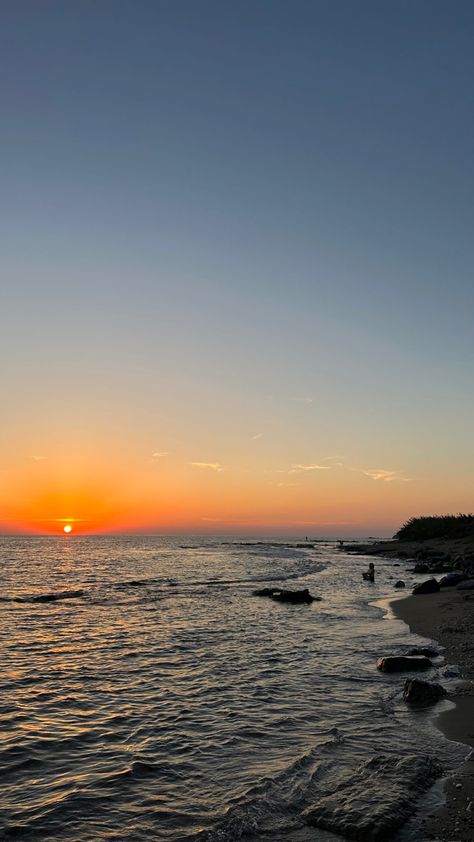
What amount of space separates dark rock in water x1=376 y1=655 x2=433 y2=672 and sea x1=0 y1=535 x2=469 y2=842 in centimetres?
36

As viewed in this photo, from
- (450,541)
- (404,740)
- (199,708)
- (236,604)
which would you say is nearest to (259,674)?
(199,708)

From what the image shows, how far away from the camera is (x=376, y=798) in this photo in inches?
347

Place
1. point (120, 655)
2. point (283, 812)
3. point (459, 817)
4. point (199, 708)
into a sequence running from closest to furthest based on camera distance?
point (459, 817), point (283, 812), point (199, 708), point (120, 655)

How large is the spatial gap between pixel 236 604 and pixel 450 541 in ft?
210

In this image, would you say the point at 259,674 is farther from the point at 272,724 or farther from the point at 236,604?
the point at 236,604

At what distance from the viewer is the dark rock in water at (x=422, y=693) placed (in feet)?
46.1

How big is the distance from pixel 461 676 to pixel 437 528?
96.6 m

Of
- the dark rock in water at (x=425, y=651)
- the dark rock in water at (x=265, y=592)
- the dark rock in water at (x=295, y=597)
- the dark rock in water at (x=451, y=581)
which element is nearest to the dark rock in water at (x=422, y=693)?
the dark rock in water at (x=425, y=651)

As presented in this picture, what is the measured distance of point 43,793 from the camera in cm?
966

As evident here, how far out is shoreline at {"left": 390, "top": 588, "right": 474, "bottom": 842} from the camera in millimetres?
7934

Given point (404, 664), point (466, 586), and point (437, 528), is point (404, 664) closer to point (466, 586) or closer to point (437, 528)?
point (466, 586)

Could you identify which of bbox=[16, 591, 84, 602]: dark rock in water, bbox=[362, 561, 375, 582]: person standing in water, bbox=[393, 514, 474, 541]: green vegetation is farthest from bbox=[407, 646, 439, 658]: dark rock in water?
bbox=[393, 514, 474, 541]: green vegetation

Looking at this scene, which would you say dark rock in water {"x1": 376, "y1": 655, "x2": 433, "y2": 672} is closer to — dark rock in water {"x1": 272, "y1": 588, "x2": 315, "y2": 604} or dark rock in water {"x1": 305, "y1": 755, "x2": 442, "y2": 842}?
dark rock in water {"x1": 305, "y1": 755, "x2": 442, "y2": 842}

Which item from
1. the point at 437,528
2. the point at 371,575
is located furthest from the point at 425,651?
the point at 437,528
